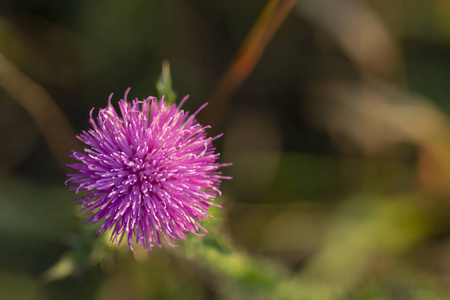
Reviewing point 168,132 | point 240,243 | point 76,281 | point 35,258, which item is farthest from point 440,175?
point 35,258

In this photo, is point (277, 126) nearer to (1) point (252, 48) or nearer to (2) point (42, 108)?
(1) point (252, 48)

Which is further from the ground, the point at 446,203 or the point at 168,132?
the point at 446,203

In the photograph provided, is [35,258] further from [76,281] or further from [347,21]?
[347,21]

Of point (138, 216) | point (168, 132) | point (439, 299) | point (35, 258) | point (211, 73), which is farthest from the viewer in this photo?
point (211, 73)

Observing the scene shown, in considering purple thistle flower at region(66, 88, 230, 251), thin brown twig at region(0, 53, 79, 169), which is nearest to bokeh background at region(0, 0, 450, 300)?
thin brown twig at region(0, 53, 79, 169)

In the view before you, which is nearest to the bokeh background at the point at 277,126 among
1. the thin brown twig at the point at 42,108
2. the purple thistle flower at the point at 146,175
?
the thin brown twig at the point at 42,108

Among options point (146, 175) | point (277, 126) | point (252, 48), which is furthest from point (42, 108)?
point (277, 126)
